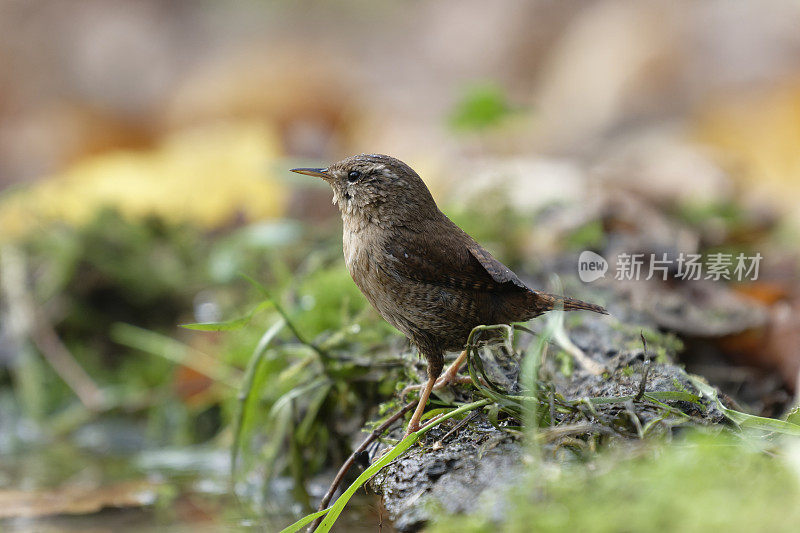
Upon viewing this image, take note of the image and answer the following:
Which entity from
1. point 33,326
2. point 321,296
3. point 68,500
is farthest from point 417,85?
point 68,500

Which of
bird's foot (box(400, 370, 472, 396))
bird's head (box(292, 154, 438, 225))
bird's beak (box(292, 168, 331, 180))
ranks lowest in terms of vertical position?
bird's foot (box(400, 370, 472, 396))

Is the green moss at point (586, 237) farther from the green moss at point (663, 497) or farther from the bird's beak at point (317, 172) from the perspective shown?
the green moss at point (663, 497)

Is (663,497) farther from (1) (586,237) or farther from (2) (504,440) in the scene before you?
(1) (586,237)

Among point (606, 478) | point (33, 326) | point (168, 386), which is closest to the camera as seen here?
point (606, 478)

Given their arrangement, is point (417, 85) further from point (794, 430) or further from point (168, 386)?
point (794, 430)

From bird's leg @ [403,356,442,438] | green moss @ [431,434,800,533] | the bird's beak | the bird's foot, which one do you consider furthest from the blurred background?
green moss @ [431,434,800,533]

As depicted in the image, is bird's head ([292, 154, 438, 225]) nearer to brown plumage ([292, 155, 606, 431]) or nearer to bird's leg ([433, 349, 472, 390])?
brown plumage ([292, 155, 606, 431])

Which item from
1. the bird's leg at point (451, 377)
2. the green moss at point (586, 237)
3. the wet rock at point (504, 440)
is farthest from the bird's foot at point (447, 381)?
the green moss at point (586, 237)
